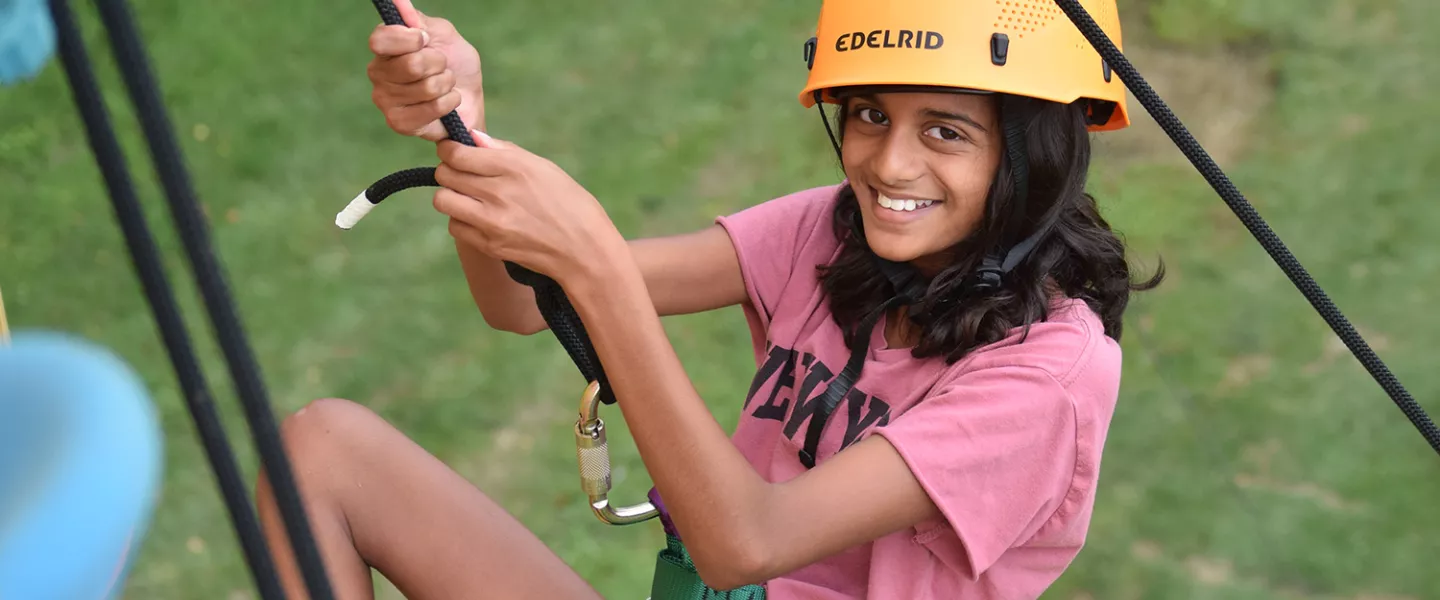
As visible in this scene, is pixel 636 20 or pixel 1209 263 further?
pixel 636 20

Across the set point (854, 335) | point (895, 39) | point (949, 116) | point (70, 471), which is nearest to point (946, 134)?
point (949, 116)

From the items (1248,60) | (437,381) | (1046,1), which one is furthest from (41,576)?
(1248,60)

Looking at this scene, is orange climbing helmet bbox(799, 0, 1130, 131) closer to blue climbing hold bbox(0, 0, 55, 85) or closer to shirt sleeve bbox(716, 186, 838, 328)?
shirt sleeve bbox(716, 186, 838, 328)

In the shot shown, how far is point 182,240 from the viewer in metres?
0.72

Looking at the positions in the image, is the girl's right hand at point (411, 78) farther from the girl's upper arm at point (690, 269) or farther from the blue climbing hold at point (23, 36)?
the girl's upper arm at point (690, 269)

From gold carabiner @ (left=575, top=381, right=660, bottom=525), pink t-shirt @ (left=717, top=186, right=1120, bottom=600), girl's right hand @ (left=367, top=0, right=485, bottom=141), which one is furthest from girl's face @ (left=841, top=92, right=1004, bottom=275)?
girl's right hand @ (left=367, top=0, right=485, bottom=141)

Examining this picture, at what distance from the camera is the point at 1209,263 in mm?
3553

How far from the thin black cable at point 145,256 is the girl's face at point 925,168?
93 cm

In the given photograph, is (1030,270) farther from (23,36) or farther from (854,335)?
(23,36)

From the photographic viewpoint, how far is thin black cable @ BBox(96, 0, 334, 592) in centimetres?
70

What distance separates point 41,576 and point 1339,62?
14.7 ft

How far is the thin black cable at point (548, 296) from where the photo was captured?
1.25m

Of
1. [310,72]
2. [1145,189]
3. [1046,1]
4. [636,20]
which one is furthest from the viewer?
[636,20]

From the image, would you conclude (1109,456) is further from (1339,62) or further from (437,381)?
(1339,62)
